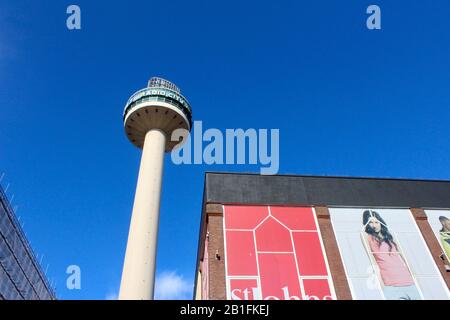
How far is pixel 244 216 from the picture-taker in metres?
24.5

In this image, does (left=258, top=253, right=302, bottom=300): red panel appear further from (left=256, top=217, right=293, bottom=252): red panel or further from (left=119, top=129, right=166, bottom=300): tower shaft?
(left=119, top=129, right=166, bottom=300): tower shaft

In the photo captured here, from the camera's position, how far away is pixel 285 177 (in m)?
28.1

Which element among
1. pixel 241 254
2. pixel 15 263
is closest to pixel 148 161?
pixel 241 254

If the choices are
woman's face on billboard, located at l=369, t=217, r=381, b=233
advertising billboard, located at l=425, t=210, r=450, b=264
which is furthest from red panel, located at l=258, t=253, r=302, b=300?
advertising billboard, located at l=425, t=210, r=450, b=264

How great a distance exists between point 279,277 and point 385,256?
8.09 m

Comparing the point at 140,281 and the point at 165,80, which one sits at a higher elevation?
the point at 165,80

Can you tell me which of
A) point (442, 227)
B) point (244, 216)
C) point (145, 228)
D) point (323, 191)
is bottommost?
point (145, 228)

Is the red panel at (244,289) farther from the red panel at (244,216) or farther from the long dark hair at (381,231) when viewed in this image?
the long dark hair at (381,231)

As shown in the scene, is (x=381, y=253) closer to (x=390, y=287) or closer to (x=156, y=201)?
(x=390, y=287)

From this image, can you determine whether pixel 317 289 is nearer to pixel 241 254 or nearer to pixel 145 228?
pixel 241 254

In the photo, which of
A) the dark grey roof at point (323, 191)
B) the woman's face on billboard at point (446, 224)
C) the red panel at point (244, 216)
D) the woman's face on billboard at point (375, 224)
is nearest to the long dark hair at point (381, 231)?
the woman's face on billboard at point (375, 224)

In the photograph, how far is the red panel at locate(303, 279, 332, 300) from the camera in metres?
20.9
